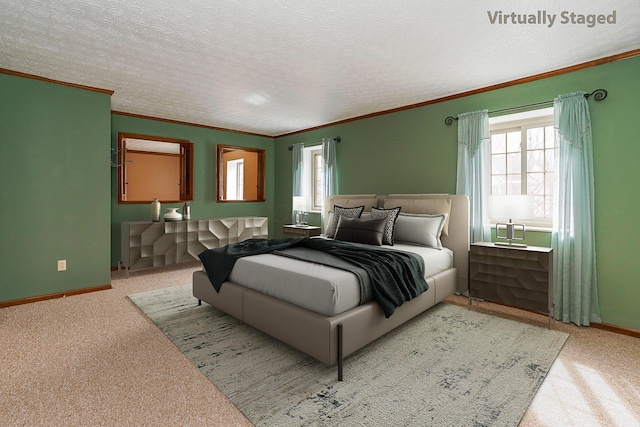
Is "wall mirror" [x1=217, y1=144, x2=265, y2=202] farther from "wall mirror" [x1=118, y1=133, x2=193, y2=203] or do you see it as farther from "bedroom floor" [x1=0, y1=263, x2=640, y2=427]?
"bedroom floor" [x1=0, y1=263, x2=640, y2=427]

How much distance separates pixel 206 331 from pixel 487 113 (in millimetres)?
3780

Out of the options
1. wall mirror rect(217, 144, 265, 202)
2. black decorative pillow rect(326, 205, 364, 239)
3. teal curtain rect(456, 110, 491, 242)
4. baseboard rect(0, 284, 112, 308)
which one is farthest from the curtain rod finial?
→ baseboard rect(0, 284, 112, 308)

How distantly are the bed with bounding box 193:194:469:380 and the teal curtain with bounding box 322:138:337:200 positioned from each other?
1.85 metres

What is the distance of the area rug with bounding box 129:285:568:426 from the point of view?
177 centimetres

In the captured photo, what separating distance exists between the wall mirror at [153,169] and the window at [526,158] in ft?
15.7

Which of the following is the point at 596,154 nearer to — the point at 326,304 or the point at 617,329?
the point at 617,329

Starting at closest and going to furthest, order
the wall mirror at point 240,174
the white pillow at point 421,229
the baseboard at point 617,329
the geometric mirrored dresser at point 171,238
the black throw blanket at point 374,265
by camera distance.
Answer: the black throw blanket at point 374,265, the baseboard at point 617,329, the white pillow at point 421,229, the geometric mirrored dresser at point 171,238, the wall mirror at point 240,174

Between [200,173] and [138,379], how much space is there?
423 centimetres

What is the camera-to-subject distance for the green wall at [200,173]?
4.93m

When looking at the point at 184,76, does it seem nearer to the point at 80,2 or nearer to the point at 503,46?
the point at 80,2

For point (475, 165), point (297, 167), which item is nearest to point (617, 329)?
point (475, 165)

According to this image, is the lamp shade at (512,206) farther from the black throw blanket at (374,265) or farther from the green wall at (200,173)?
the green wall at (200,173)

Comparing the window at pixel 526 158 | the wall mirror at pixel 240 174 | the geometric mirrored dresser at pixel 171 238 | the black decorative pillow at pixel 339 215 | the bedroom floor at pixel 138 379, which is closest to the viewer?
the bedroom floor at pixel 138 379

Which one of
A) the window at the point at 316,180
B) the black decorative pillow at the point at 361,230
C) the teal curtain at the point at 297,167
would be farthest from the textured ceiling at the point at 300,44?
the window at the point at 316,180
